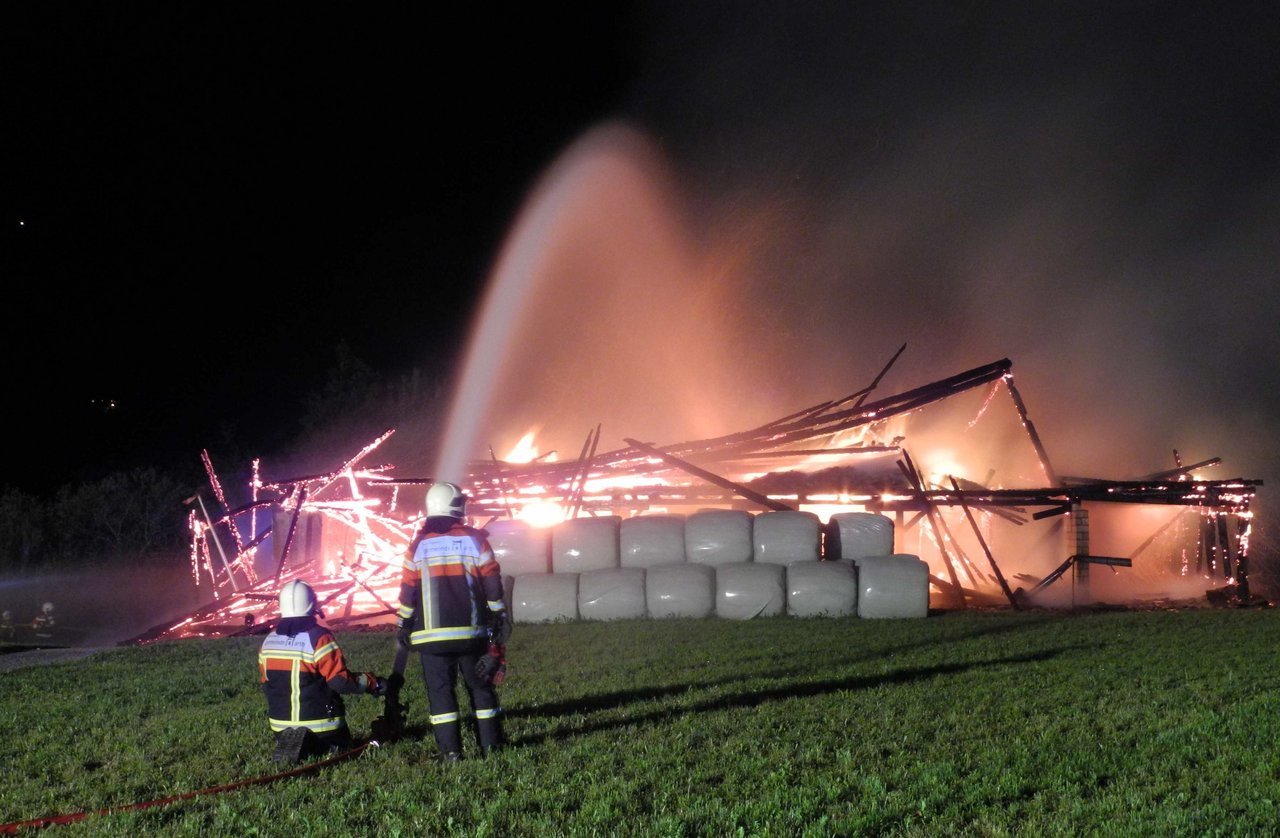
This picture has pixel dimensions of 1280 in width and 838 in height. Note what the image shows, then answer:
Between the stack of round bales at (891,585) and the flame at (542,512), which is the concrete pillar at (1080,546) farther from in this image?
the flame at (542,512)

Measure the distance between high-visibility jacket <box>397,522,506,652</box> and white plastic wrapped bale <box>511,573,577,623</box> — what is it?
10.7m

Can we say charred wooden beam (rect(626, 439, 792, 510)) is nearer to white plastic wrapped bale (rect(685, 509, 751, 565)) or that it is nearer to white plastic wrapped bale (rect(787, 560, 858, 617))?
white plastic wrapped bale (rect(685, 509, 751, 565))

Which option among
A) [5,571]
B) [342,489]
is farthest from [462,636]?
[5,571]

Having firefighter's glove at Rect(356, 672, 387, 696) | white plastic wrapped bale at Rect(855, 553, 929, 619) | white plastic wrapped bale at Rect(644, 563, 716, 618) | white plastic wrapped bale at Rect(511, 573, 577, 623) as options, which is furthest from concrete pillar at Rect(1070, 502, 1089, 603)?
firefighter's glove at Rect(356, 672, 387, 696)

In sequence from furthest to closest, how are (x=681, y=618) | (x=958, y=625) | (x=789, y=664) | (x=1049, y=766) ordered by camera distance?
(x=681, y=618), (x=958, y=625), (x=789, y=664), (x=1049, y=766)

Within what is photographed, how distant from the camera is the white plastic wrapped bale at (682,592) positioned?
17.6 metres

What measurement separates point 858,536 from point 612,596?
4.45 meters

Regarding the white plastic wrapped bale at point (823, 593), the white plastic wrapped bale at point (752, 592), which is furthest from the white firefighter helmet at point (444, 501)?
the white plastic wrapped bale at point (823, 593)

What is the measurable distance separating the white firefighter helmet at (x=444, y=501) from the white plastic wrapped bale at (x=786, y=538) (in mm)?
11098

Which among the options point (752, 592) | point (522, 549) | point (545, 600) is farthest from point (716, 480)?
point (545, 600)

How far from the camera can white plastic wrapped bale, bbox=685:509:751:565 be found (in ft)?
60.3

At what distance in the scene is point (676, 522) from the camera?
1902 centimetres

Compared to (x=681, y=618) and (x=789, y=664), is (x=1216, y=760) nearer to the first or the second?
(x=789, y=664)

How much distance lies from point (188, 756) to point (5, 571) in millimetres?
32124
